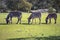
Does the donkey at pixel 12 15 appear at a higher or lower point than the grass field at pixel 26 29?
higher

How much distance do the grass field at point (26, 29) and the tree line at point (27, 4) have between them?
105 millimetres

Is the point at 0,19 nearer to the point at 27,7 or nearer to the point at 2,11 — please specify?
the point at 2,11

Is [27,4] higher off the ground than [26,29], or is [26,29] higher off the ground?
[27,4]

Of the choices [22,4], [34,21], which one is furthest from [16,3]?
[34,21]

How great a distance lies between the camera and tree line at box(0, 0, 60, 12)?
226cm

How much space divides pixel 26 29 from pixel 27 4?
377 mm

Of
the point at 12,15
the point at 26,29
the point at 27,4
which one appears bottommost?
the point at 26,29

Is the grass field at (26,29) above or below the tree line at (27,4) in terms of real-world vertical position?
below

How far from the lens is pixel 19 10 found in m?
2.31

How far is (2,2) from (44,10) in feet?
2.12

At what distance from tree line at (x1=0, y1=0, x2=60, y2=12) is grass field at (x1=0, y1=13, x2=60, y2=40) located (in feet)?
0.35

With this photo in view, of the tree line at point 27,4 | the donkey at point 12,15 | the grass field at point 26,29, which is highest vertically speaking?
the tree line at point 27,4

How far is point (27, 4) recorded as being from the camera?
2.32 meters

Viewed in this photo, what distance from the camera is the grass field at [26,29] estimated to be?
2244 mm
